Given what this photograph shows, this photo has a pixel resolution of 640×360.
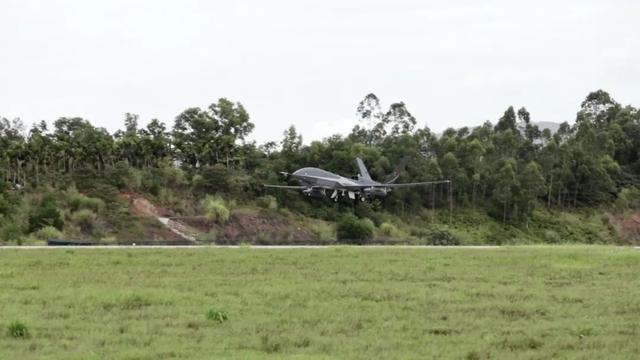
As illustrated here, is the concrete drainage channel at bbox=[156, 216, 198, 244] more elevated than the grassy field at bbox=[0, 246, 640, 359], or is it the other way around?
the grassy field at bbox=[0, 246, 640, 359]

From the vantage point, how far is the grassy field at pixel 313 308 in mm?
12492

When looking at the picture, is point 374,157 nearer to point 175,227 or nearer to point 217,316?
point 175,227

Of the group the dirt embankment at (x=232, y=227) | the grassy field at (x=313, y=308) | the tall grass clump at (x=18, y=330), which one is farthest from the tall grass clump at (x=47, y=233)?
the tall grass clump at (x=18, y=330)

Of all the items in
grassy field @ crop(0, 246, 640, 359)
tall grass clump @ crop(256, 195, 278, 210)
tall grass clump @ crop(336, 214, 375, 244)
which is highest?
tall grass clump @ crop(256, 195, 278, 210)

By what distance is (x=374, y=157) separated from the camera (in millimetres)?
84875

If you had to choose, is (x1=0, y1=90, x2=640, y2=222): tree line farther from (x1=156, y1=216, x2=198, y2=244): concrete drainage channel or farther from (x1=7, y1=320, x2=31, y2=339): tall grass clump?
(x1=7, y1=320, x2=31, y2=339): tall grass clump

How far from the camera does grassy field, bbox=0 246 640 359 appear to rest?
12492 mm

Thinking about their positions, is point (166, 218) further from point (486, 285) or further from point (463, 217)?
point (486, 285)

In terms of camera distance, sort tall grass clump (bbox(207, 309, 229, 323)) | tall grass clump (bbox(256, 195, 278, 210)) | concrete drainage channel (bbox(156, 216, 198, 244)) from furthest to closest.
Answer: tall grass clump (bbox(256, 195, 278, 210))
concrete drainage channel (bbox(156, 216, 198, 244))
tall grass clump (bbox(207, 309, 229, 323))

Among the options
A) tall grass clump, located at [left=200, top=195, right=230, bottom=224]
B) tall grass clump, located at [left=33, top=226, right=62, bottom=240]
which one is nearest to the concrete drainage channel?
tall grass clump, located at [left=200, top=195, right=230, bottom=224]

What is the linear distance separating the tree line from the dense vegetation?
137 millimetres

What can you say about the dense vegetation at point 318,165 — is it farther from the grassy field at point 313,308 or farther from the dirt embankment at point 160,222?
the grassy field at point 313,308

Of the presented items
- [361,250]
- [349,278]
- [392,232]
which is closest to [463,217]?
[392,232]

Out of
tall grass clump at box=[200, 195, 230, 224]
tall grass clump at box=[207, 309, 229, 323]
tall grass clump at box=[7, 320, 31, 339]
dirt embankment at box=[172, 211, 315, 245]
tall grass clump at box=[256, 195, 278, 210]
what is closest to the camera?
tall grass clump at box=[7, 320, 31, 339]
